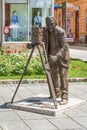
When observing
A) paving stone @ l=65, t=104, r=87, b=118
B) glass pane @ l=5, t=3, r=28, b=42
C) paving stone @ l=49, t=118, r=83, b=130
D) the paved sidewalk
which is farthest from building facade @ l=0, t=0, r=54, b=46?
paving stone @ l=49, t=118, r=83, b=130

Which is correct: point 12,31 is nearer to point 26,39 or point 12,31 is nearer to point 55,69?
point 26,39

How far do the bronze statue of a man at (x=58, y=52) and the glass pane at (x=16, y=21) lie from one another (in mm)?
16758

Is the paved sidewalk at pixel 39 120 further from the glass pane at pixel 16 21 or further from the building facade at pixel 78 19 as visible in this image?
the building facade at pixel 78 19

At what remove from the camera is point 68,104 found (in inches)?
397

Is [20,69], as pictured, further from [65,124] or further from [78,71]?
[65,124]

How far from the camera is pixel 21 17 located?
27.4 metres

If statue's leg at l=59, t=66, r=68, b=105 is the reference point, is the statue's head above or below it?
above

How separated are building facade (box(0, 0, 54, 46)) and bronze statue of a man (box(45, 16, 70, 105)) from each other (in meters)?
16.6

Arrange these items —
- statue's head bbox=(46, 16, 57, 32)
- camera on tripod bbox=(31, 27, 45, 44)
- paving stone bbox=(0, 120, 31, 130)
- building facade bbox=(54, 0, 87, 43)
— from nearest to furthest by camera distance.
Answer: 1. paving stone bbox=(0, 120, 31, 130)
2. camera on tripod bbox=(31, 27, 45, 44)
3. statue's head bbox=(46, 16, 57, 32)
4. building facade bbox=(54, 0, 87, 43)

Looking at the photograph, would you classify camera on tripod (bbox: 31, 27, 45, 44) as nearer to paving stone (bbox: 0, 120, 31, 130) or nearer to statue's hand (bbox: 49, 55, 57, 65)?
statue's hand (bbox: 49, 55, 57, 65)

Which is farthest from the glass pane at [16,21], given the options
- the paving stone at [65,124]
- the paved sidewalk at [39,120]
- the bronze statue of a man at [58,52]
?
the paving stone at [65,124]

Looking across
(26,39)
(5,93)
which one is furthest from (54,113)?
(26,39)

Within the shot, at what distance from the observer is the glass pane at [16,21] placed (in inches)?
1063

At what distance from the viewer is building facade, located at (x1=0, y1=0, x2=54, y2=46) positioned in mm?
26906
